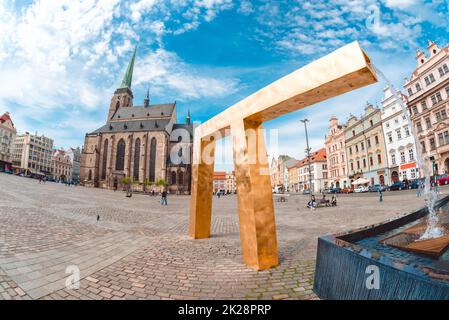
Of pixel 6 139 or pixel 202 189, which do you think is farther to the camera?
pixel 6 139

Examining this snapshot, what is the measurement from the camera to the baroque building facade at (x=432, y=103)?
26.2 m

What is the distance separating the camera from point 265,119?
4785 mm

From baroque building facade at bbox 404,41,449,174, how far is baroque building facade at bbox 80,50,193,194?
150ft

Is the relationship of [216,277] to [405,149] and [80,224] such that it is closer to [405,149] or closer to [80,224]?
[80,224]

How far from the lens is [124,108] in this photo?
6512 centimetres

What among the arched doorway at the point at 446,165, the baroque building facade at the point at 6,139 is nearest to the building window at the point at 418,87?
the arched doorway at the point at 446,165

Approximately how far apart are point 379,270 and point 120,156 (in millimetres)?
61221

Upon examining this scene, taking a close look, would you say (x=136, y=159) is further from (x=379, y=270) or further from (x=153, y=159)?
(x=379, y=270)

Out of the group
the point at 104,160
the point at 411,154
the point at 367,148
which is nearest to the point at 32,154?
the point at 104,160

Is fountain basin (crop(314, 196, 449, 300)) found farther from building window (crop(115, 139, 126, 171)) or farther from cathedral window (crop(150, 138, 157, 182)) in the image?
building window (crop(115, 139, 126, 171))

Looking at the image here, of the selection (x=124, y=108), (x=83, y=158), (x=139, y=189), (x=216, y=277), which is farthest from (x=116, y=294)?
(x=124, y=108)

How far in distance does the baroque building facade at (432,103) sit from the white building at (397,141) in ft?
5.63

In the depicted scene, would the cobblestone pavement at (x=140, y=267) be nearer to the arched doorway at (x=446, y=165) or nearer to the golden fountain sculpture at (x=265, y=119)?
the golden fountain sculpture at (x=265, y=119)

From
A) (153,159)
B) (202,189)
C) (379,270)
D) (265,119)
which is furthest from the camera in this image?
(153,159)
